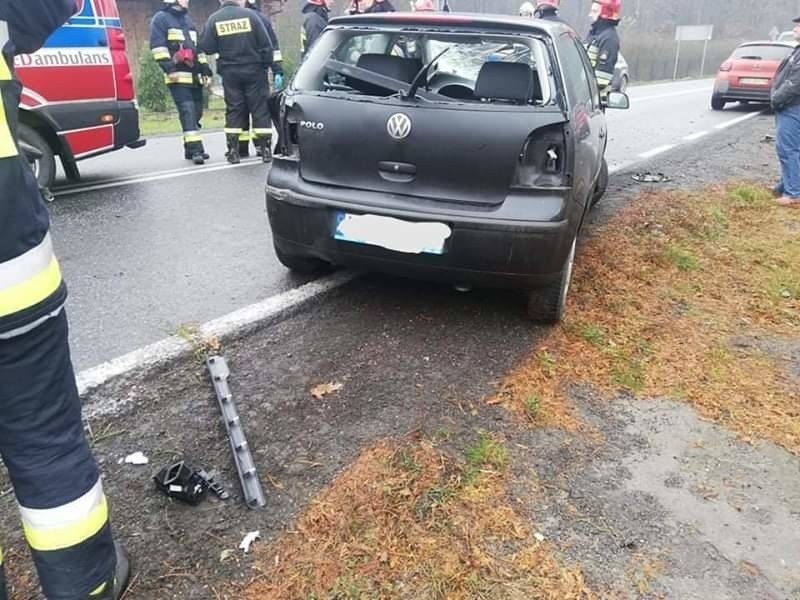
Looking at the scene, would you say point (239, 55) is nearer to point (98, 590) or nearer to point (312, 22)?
point (312, 22)

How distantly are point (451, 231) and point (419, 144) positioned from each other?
1.50 ft

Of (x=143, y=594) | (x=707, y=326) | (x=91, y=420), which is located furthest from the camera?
(x=707, y=326)

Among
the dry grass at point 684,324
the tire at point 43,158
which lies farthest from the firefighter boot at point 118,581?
the tire at point 43,158

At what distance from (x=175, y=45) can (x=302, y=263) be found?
17.4ft

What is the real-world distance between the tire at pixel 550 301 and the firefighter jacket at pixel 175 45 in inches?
247

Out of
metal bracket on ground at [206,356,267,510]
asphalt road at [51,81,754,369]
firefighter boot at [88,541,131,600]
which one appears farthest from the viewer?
asphalt road at [51,81,754,369]

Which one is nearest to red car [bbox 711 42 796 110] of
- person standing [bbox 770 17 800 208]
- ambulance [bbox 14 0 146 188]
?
person standing [bbox 770 17 800 208]

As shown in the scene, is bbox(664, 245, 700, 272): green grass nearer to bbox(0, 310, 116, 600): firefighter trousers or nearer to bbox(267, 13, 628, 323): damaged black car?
bbox(267, 13, 628, 323): damaged black car

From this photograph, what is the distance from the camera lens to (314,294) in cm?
384

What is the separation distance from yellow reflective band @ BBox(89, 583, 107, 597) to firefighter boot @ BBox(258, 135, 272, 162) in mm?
6912

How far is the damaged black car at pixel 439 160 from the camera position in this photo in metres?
3.15

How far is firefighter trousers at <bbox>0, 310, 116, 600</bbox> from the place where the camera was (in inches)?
59.7

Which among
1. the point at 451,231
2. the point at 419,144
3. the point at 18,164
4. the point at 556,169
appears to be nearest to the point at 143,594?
the point at 18,164

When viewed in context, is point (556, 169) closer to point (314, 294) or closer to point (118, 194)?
point (314, 294)
